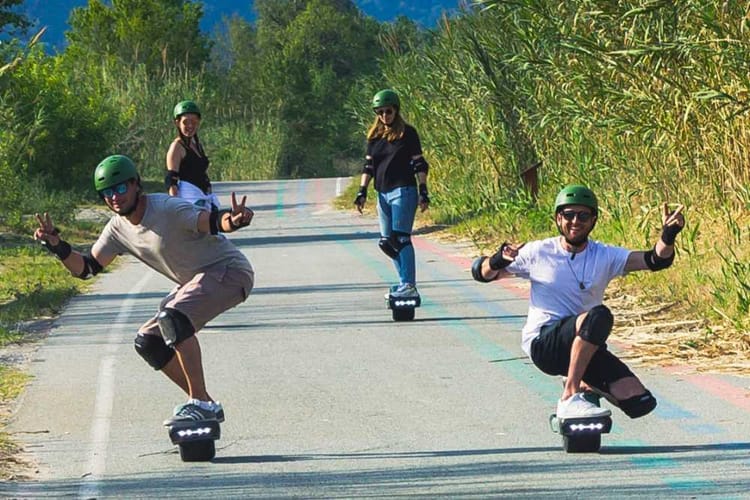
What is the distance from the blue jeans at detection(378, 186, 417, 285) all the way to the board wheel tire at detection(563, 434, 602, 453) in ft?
18.9

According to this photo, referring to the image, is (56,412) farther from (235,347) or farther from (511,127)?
(511,127)

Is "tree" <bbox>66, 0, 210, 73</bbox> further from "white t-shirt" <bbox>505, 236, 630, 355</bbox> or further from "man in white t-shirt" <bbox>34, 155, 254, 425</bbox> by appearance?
"white t-shirt" <bbox>505, 236, 630, 355</bbox>

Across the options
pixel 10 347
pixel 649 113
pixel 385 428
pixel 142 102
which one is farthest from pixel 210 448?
pixel 142 102

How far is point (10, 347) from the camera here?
12.6 meters

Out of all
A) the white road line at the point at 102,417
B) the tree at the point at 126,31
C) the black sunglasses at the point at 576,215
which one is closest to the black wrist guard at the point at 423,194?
the white road line at the point at 102,417

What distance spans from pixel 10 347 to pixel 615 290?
519 centimetres

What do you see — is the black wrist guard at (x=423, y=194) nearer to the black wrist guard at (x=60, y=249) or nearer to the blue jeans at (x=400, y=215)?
the blue jeans at (x=400, y=215)

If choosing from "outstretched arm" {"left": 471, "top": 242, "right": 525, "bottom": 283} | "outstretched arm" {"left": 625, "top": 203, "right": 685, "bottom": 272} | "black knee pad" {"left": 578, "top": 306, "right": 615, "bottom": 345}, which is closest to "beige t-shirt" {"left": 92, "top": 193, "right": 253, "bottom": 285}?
"outstretched arm" {"left": 471, "top": 242, "right": 525, "bottom": 283}

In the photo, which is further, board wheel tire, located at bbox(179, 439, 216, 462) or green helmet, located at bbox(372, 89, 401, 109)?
green helmet, located at bbox(372, 89, 401, 109)

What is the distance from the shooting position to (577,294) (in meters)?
8.04

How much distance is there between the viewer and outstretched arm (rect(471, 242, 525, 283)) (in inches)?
314

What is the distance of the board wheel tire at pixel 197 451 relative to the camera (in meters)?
7.95

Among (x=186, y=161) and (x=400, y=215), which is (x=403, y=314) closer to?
(x=400, y=215)

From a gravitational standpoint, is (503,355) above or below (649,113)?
below
